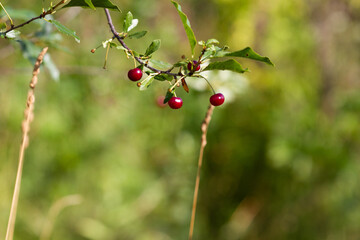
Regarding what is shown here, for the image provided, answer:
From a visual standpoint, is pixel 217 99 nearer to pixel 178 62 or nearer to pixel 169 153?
pixel 178 62

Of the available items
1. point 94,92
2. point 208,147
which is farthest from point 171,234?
point 94,92

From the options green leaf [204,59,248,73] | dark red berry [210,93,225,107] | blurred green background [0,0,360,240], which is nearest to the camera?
green leaf [204,59,248,73]

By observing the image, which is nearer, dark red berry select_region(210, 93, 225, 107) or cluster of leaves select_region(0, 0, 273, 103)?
cluster of leaves select_region(0, 0, 273, 103)

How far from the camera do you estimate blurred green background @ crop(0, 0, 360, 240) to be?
83.1 inches

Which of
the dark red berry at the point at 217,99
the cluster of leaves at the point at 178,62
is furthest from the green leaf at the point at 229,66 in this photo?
the dark red berry at the point at 217,99

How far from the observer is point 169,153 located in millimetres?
2549

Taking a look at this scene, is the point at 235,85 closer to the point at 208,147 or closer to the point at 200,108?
the point at 200,108

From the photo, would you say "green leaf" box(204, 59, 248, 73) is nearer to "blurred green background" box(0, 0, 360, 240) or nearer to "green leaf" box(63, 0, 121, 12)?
"green leaf" box(63, 0, 121, 12)

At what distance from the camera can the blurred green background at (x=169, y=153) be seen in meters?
→ 2.11

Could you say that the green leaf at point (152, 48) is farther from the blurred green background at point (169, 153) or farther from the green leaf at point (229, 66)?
the blurred green background at point (169, 153)

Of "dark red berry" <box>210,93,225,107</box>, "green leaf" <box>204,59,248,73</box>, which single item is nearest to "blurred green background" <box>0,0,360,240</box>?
"dark red berry" <box>210,93,225,107</box>

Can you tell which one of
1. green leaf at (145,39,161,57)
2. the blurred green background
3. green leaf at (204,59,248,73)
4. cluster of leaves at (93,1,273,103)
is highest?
the blurred green background

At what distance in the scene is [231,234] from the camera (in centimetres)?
221

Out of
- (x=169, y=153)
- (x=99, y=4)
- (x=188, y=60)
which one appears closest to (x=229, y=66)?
(x=188, y=60)
